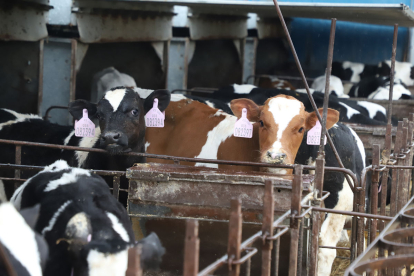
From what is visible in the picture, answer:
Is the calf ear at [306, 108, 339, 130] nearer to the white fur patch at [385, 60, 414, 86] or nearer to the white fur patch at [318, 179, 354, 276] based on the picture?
the white fur patch at [318, 179, 354, 276]

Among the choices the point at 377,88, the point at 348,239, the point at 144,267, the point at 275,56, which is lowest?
the point at 348,239

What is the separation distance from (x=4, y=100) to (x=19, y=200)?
4.63 meters

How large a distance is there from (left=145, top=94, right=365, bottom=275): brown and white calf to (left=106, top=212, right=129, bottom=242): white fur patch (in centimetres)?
163

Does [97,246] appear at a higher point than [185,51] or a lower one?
lower

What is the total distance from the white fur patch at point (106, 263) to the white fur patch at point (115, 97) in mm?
2451

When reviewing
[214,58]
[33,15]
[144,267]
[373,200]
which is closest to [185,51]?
[214,58]

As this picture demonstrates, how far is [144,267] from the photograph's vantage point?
2.79 metres

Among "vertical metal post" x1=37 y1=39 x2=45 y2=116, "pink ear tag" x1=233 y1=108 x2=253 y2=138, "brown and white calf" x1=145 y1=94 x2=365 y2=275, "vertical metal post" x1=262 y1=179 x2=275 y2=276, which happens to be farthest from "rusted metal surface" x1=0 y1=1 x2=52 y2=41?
"vertical metal post" x1=262 y1=179 x2=275 y2=276

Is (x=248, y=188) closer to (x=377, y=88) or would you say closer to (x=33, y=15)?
(x=33, y=15)

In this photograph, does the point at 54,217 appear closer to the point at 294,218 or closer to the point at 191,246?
the point at 294,218

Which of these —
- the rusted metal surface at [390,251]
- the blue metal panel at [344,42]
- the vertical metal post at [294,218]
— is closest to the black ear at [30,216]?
the vertical metal post at [294,218]

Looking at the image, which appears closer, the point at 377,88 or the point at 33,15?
the point at 33,15

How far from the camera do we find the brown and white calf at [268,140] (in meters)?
4.75

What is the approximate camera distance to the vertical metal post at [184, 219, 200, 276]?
189cm
